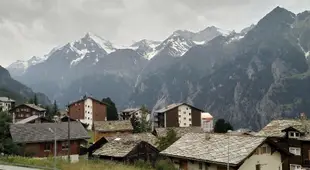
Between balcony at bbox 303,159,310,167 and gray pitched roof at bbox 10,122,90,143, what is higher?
gray pitched roof at bbox 10,122,90,143

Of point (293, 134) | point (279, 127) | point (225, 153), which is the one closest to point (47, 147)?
point (225, 153)

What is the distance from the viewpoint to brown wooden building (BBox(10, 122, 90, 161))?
56.0 meters

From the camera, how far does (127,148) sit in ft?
175

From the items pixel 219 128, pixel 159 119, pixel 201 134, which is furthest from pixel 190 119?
pixel 201 134

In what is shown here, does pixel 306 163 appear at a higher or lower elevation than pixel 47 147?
lower

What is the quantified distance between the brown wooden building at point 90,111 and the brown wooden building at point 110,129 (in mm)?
32364

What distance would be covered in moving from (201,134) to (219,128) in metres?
52.3

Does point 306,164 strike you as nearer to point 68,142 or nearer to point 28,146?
point 68,142

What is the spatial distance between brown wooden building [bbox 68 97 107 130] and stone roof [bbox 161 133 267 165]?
82.8 m

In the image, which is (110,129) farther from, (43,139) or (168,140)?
(168,140)

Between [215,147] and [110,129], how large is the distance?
174ft

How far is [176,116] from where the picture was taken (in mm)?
132375

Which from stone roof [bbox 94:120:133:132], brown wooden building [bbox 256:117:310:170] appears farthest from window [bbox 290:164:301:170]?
stone roof [bbox 94:120:133:132]

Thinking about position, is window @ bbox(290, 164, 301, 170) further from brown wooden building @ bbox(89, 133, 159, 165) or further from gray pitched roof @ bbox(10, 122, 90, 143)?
gray pitched roof @ bbox(10, 122, 90, 143)
